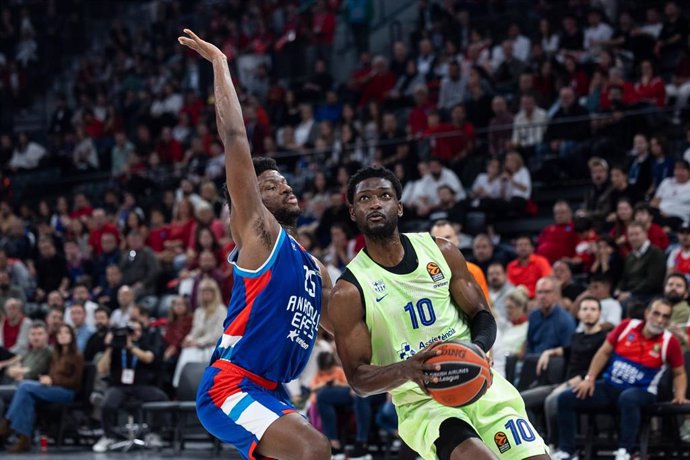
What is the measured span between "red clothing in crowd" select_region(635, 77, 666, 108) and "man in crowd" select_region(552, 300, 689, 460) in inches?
188

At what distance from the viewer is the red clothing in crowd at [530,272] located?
11812 mm

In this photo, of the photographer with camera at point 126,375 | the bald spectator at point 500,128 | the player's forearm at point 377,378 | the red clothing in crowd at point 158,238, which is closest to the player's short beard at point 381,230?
the player's forearm at point 377,378

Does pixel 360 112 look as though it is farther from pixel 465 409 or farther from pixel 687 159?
pixel 465 409

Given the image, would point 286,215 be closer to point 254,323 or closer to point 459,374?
point 254,323

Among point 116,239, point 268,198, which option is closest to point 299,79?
point 116,239

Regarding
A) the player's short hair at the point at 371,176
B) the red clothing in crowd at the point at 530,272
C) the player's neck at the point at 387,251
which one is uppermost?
the player's short hair at the point at 371,176

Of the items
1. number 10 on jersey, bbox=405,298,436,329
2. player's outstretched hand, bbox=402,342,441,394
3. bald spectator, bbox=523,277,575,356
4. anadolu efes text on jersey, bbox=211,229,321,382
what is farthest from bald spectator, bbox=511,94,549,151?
player's outstretched hand, bbox=402,342,441,394

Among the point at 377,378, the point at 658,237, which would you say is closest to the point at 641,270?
the point at 658,237

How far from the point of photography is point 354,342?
16.4 feet

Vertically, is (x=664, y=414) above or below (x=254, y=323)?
below

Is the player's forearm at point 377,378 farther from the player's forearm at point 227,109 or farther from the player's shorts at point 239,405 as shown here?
the player's forearm at point 227,109

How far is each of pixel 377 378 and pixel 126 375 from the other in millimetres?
8112

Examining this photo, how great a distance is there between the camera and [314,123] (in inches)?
683

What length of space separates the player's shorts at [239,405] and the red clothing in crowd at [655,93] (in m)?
9.78
